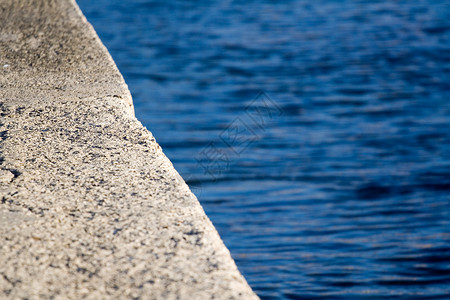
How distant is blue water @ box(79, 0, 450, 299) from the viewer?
3.89 meters

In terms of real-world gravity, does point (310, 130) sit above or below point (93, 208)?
below

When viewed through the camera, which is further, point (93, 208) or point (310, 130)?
point (310, 130)

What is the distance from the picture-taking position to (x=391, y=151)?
230 inches

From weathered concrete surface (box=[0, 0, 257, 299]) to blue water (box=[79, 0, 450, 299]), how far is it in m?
1.79

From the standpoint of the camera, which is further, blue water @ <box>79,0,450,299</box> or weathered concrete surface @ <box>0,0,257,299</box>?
blue water @ <box>79,0,450,299</box>

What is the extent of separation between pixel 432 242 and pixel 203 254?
325 cm

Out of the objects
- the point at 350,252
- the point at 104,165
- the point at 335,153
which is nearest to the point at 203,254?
the point at 104,165

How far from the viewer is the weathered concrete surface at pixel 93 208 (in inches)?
43.9

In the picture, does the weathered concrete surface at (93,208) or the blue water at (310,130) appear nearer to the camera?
the weathered concrete surface at (93,208)

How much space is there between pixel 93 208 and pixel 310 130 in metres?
5.07

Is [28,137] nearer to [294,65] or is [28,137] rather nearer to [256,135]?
[256,135]

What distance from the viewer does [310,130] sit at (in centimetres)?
630

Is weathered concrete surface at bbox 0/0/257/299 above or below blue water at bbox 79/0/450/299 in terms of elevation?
above

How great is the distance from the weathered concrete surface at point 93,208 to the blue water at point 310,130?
70.4 inches
